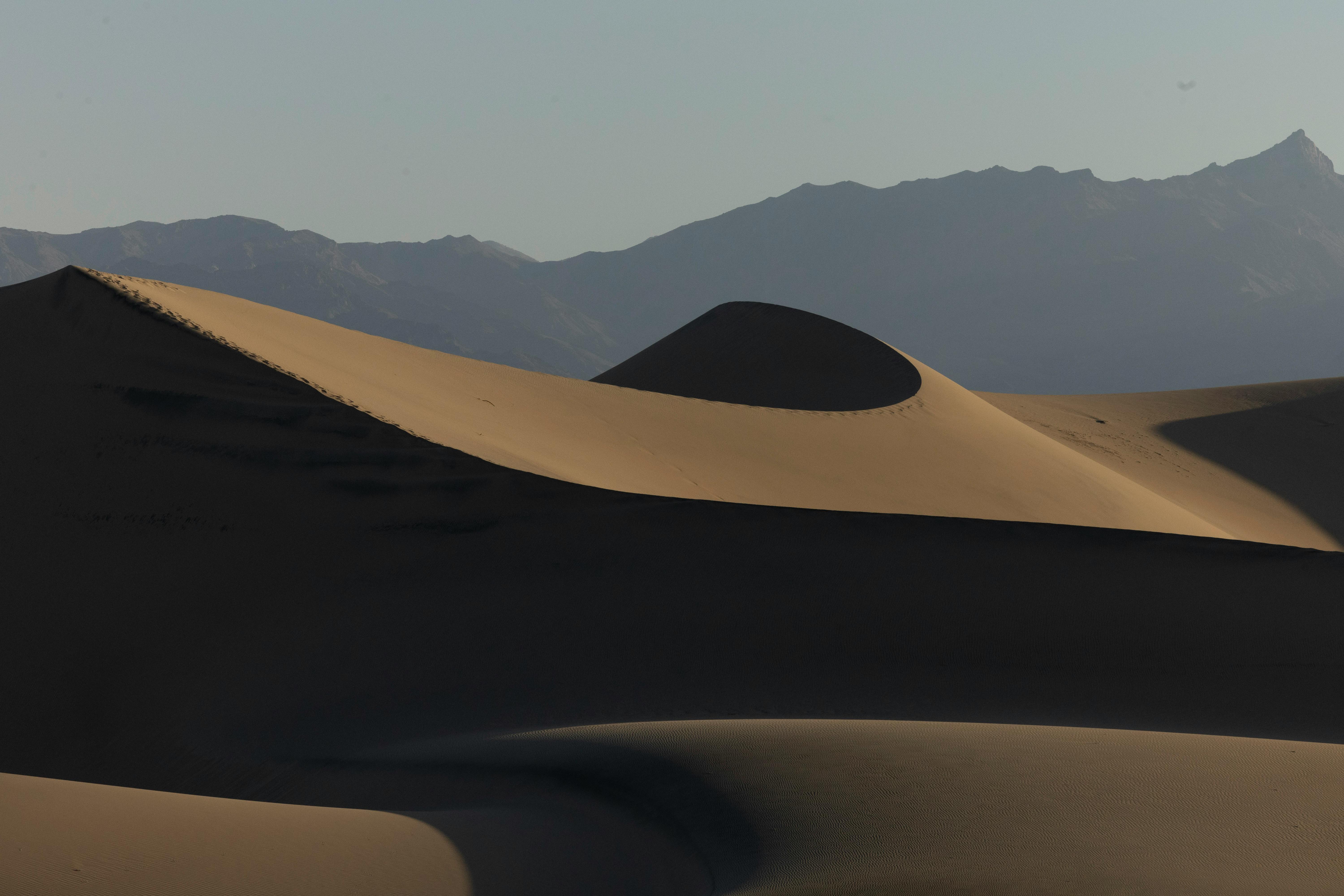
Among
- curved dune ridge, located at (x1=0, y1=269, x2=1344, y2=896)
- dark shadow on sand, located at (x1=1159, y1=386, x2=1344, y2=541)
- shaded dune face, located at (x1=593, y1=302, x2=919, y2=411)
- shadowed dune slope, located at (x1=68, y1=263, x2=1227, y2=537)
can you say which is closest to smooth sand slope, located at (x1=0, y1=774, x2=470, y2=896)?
curved dune ridge, located at (x1=0, y1=269, x2=1344, y2=896)

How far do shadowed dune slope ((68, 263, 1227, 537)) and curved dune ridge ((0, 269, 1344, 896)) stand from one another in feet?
0.42

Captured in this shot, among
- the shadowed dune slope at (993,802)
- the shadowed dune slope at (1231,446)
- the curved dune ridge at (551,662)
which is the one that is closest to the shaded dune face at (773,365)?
the shadowed dune slope at (1231,446)

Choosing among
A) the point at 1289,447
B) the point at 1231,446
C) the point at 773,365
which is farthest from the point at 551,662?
the point at 1289,447

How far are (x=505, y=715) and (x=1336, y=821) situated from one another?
4.47 meters

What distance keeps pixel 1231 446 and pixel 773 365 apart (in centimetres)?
988

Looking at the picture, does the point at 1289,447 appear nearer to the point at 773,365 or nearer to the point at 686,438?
the point at 773,365

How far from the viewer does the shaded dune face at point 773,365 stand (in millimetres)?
21641

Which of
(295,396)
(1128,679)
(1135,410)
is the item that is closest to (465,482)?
(295,396)

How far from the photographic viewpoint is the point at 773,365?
24547 millimetres

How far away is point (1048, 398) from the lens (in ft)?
94.5

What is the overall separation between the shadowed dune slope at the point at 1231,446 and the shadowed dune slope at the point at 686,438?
291 centimetres

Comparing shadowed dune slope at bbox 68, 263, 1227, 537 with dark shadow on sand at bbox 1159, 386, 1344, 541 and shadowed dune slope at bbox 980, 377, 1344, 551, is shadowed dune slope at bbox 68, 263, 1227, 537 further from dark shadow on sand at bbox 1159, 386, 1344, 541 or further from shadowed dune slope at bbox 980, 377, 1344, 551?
dark shadow on sand at bbox 1159, 386, 1344, 541

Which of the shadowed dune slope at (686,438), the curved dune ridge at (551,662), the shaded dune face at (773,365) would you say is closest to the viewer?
the curved dune ridge at (551,662)

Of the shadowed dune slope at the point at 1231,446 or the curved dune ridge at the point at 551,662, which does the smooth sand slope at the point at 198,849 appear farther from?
the shadowed dune slope at the point at 1231,446
